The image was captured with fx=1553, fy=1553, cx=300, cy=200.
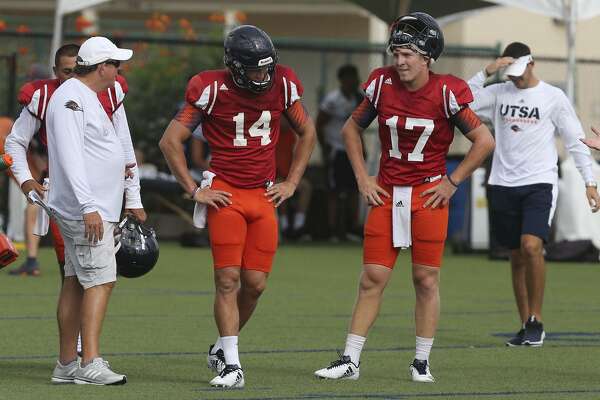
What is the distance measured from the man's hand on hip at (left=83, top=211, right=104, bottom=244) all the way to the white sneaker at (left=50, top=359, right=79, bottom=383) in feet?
2.59

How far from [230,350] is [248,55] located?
1.58 m

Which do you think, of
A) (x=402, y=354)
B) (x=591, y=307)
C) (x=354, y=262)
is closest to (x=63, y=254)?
(x=402, y=354)

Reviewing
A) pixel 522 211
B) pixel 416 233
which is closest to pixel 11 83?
pixel 522 211

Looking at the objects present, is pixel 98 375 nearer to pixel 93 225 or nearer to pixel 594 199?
pixel 93 225

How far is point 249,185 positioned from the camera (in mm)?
8602

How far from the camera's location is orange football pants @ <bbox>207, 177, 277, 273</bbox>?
8.47 m

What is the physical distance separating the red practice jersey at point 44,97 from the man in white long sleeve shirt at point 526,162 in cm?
323

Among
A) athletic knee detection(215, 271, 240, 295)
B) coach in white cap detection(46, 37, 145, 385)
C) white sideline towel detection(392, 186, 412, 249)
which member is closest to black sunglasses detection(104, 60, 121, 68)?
coach in white cap detection(46, 37, 145, 385)

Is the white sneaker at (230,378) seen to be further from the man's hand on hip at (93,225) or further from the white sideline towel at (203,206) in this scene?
the man's hand on hip at (93,225)

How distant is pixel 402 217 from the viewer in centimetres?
870

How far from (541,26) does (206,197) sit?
28691 mm

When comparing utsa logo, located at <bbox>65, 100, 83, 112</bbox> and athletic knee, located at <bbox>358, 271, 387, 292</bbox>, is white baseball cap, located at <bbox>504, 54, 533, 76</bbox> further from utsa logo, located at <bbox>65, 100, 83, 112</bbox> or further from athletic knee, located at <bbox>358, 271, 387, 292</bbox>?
utsa logo, located at <bbox>65, 100, 83, 112</bbox>

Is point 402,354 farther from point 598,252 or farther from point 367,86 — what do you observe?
point 598,252

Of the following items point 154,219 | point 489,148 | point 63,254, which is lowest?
point 154,219
